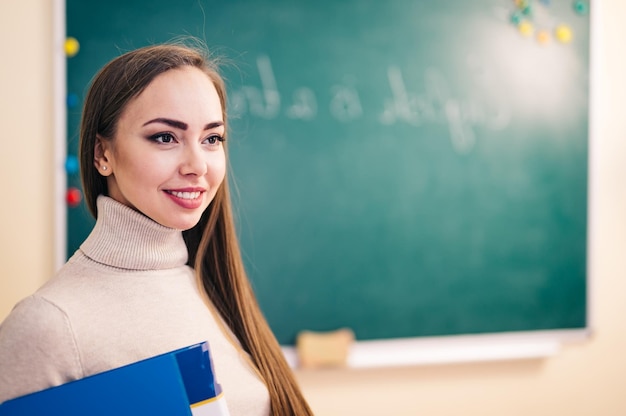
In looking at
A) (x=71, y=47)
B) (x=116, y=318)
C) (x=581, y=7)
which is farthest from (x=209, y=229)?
(x=581, y=7)

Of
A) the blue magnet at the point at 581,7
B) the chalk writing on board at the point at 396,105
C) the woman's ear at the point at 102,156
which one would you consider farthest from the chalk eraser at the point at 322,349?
the blue magnet at the point at 581,7

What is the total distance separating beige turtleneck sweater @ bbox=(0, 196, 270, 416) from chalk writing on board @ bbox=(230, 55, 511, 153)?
103 centimetres

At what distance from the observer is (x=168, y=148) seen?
879 millimetres

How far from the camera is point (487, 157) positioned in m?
2.17

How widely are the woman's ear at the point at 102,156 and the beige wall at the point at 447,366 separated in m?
1.01

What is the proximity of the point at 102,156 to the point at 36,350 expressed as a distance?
30cm

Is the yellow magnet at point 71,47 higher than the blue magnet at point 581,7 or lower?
lower

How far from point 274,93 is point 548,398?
1.46 metres

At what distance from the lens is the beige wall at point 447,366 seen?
1.80m

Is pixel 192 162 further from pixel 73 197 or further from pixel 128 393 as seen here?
pixel 73 197

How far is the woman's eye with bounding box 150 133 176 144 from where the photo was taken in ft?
2.87

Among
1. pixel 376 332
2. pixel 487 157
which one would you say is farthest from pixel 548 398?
pixel 487 157

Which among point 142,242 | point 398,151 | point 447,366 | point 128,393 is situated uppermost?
point 398,151

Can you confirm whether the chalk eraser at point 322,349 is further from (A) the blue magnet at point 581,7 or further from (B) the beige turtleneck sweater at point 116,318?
(A) the blue magnet at point 581,7
